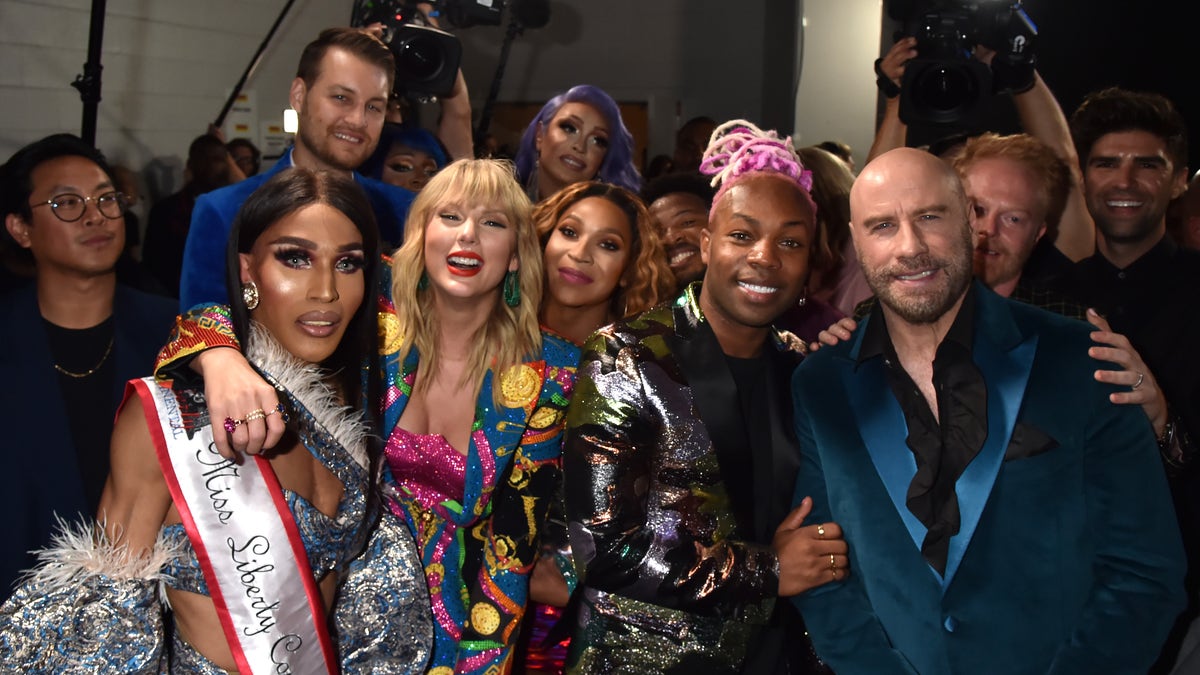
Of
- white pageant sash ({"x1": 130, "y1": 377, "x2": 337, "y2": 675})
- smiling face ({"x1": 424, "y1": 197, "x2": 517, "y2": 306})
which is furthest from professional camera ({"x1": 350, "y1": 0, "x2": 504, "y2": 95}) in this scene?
white pageant sash ({"x1": 130, "y1": 377, "x2": 337, "y2": 675})

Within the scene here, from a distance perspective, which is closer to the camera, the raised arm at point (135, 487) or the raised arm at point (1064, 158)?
the raised arm at point (135, 487)

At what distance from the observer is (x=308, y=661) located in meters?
1.77

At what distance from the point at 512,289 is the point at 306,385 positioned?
63 centimetres

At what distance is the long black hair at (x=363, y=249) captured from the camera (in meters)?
1.93

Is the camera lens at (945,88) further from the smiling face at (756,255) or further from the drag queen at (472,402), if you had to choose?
the drag queen at (472,402)

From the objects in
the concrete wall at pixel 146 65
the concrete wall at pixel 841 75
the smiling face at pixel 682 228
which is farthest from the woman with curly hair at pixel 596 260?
the concrete wall at pixel 841 75

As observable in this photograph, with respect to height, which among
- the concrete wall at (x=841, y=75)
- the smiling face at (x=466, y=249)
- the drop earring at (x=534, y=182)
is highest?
the concrete wall at (x=841, y=75)

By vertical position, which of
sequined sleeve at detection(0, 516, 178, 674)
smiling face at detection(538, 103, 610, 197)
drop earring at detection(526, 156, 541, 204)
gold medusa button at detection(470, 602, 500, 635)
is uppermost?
smiling face at detection(538, 103, 610, 197)

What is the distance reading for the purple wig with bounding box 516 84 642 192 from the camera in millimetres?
3688

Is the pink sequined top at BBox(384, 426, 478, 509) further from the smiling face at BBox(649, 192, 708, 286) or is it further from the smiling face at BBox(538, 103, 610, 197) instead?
the smiling face at BBox(538, 103, 610, 197)

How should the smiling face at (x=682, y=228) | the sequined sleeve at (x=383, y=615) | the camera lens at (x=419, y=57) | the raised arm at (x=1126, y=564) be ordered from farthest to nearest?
the camera lens at (x=419, y=57), the smiling face at (x=682, y=228), the sequined sleeve at (x=383, y=615), the raised arm at (x=1126, y=564)

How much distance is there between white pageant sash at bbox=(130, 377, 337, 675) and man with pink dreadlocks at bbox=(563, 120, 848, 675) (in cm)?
50

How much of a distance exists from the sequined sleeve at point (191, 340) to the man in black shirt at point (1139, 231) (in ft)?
6.98

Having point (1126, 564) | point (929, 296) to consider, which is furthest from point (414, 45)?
point (1126, 564)
